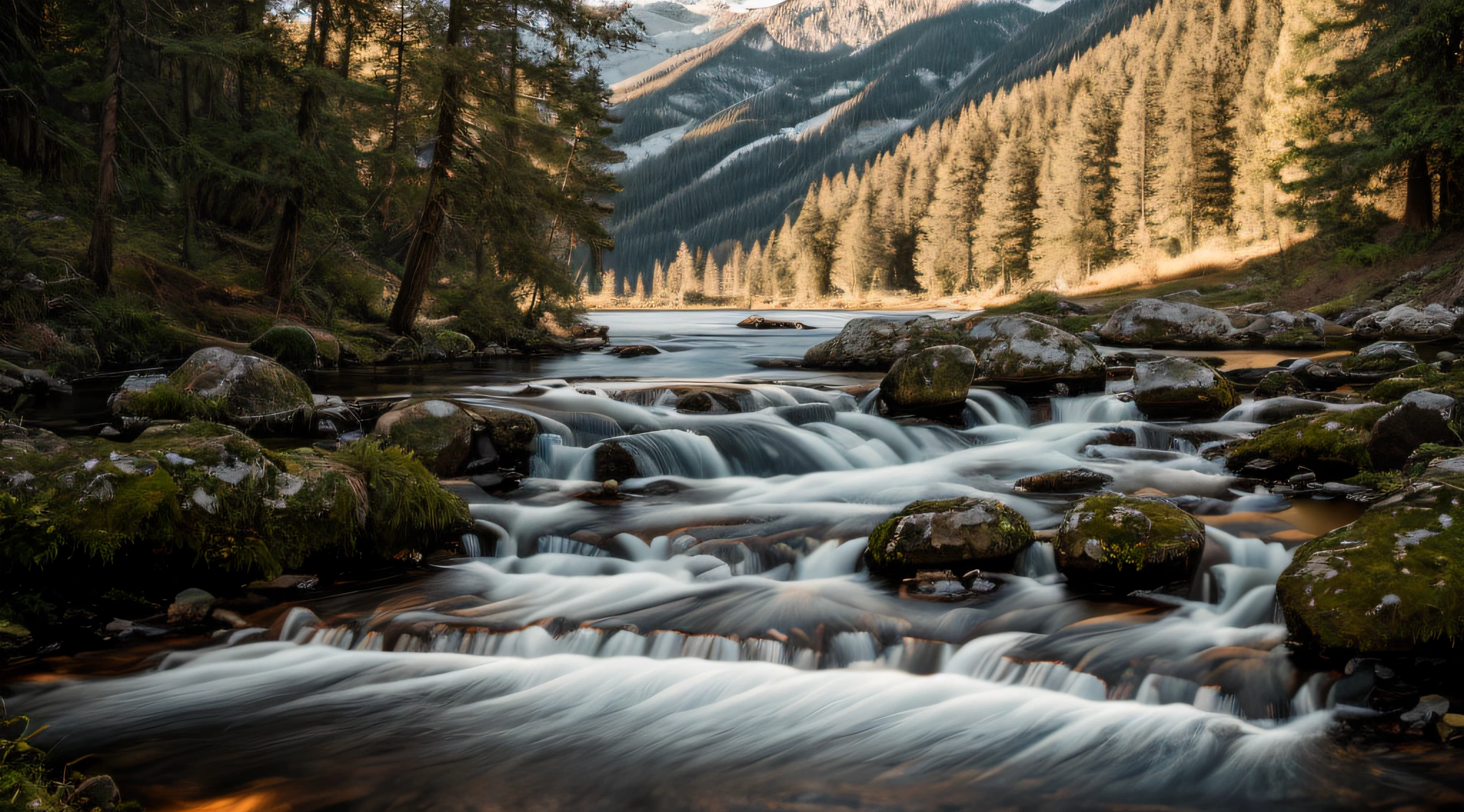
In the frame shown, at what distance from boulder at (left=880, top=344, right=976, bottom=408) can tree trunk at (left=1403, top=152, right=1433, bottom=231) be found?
21.0m

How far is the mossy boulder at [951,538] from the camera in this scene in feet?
19.3

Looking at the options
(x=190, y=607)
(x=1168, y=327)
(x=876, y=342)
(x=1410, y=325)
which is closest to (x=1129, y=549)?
(x=190, y=607)

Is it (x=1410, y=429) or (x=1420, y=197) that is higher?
(x=1420, y=197)

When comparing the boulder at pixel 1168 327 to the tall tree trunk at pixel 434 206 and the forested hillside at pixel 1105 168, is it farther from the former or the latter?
the tall tree trunk at pixel 434 206

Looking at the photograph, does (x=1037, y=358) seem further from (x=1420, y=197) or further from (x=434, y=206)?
(x=1420, y=197)

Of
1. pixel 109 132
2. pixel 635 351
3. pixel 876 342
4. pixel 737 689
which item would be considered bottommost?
pixel 737 689

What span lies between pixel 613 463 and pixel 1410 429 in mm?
7674

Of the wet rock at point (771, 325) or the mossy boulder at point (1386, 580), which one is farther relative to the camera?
the wet rock at point (771, 325)

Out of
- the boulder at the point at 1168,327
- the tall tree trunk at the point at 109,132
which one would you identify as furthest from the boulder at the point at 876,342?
the tall tree trunk at the point at 109,132

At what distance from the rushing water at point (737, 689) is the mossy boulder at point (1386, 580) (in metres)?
0.28

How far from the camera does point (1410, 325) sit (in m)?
19.4

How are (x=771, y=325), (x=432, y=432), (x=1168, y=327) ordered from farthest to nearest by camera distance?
(x=771, y=325) < (x=1168, y=327) < (x=432, y=432)

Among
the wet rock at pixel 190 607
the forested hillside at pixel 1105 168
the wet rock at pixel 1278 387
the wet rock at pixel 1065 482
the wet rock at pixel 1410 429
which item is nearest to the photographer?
the wet rock at pixel 190 607

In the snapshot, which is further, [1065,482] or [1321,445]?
[1065,482]
